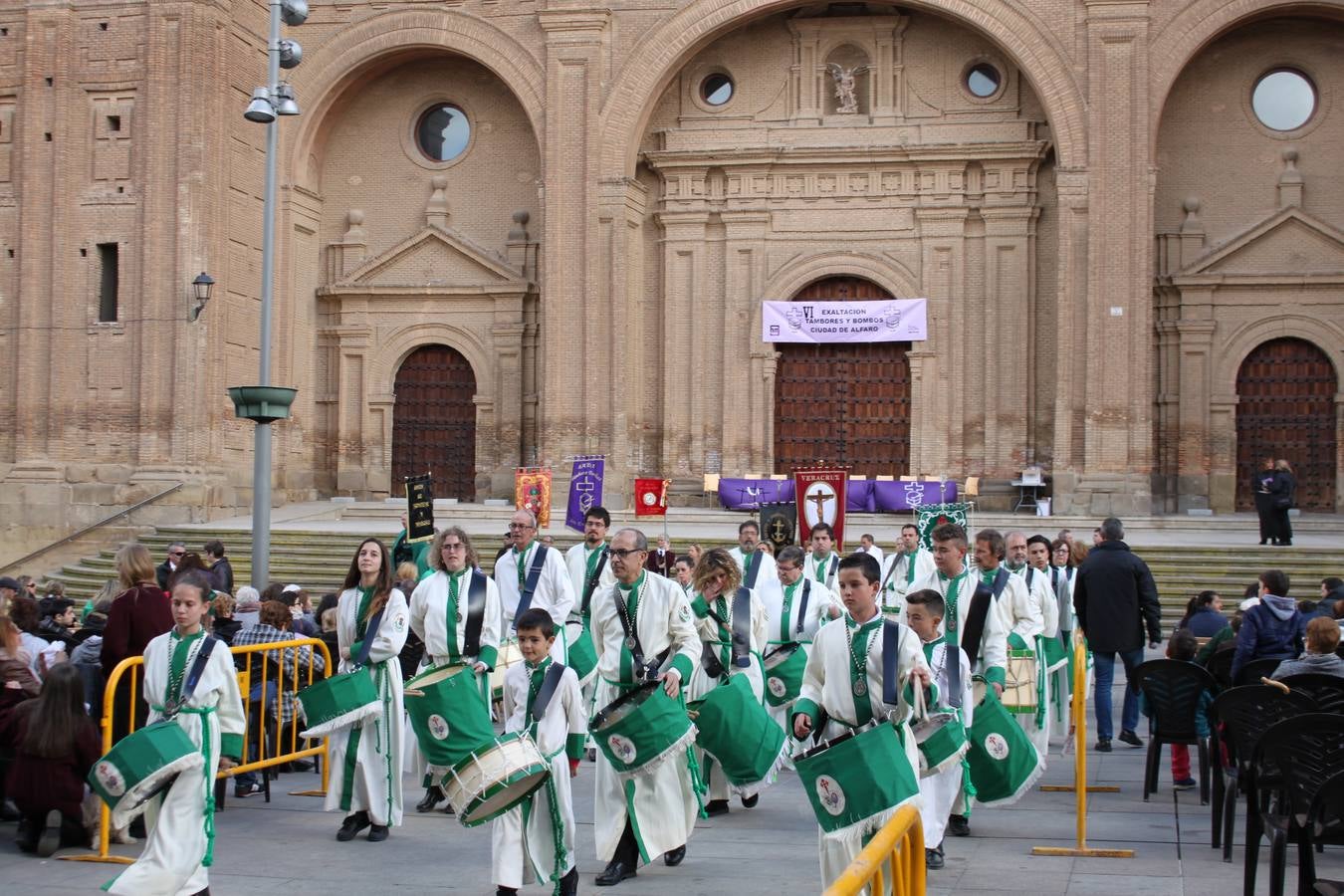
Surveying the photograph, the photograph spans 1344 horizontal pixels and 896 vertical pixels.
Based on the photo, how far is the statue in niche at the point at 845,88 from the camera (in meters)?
28.0

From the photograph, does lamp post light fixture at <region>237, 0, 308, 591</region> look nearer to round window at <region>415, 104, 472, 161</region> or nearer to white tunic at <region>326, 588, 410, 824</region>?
white tunic at <region>326, 588, 410, 824</region>

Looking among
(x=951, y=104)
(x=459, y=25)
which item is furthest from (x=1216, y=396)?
(x=459, y=25)

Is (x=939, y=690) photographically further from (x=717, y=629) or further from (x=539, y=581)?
(x=539, y=581)

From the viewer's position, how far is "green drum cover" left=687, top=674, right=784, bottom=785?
818 centimetres

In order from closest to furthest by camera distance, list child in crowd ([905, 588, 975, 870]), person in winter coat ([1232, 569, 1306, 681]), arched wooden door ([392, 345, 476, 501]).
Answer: child in crowd ([905, 588, 975, 870]) < person in winter coat ([1232, 569, 1306, 681]) < arched wooden door ([392, 345, 476, 501])

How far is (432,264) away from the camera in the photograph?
95.8 feet

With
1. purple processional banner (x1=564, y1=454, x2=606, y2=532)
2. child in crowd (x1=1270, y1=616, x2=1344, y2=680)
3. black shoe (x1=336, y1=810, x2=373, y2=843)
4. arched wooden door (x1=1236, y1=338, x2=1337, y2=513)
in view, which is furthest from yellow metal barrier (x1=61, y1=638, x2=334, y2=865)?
arched wooden door (x1=1236, y1=338, x2=1337, y2=513)

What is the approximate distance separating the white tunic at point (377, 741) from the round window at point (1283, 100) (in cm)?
2208

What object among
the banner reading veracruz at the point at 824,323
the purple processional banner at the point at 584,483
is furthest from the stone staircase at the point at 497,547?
the banner reading veracruz at the point at 824,323

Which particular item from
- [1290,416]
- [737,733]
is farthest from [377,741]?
[1290,416]

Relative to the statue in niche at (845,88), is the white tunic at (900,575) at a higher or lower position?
lower

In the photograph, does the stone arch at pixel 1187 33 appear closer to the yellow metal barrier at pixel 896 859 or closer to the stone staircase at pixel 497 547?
the stone staircase at pixel 497 547

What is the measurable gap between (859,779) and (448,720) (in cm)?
224

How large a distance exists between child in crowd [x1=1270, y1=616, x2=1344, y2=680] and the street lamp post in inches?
387
